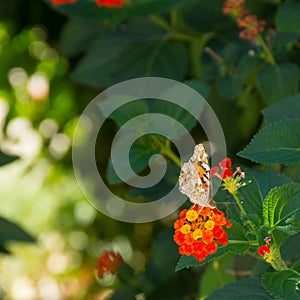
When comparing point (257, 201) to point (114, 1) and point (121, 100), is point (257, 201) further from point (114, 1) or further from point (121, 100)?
point (114, 1)

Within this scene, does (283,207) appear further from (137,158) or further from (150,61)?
(150,61)

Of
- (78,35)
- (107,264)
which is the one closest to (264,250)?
(107,264)

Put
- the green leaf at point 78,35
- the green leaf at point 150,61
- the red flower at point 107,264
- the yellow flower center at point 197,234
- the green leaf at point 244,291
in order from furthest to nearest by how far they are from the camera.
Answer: the green leaf at point 78,35
the green leaf at point 150,61
the red flower at point 107,264
the green leaf at point 244,291
the yellow flower center at point 197,234

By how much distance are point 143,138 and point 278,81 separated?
0.24 meters

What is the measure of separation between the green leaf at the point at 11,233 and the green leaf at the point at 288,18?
479 millimetres

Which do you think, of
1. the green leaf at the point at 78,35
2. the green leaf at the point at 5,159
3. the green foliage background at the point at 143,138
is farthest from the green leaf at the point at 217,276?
the green leaf at the point at 78,35

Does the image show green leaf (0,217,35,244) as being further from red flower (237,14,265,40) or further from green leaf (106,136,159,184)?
red flower (237,14,265,40)

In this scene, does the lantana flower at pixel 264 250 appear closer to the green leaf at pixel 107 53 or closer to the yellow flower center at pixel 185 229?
the yellow flower center at pixel 185 229

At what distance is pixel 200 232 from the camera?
0.63 m

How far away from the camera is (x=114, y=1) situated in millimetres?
1085

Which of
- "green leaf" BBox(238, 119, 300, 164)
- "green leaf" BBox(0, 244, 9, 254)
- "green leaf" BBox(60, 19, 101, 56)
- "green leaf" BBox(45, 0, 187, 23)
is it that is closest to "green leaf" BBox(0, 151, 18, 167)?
"green leaf" BBox(0, 244, 9, 254)

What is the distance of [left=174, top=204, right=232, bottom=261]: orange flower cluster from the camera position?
2.06 feet

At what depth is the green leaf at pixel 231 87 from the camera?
1059 mm

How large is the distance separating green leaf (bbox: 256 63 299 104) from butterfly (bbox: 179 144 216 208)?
0.40 metres
